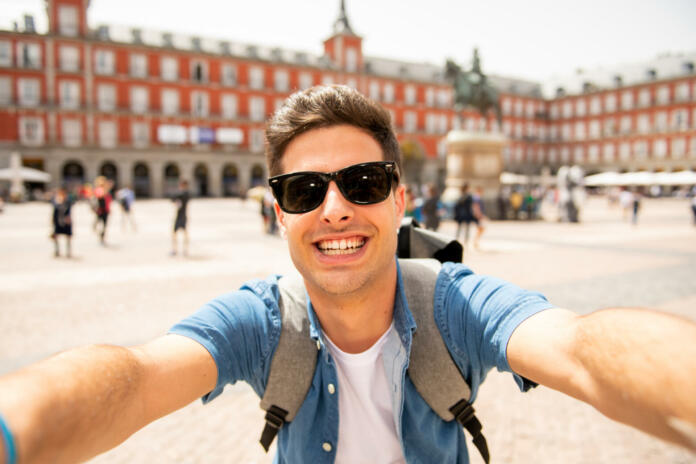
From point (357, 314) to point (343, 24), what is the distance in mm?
49583

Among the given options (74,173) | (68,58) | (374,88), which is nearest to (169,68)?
(68,58)

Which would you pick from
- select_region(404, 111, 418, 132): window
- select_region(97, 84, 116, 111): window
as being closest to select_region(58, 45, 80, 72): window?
select_region(97, 84, 116, 111): window

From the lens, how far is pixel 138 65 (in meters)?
38.0

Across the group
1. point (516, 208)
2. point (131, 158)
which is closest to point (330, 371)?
point (516, 208)

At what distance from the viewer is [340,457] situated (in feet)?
4.22

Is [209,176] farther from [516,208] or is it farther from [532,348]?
[532,348]

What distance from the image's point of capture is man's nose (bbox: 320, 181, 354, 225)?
1.31m

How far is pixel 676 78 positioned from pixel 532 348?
59.7 m

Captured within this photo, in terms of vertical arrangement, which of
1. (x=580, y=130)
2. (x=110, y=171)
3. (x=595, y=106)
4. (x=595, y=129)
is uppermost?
(x=595, y=106)

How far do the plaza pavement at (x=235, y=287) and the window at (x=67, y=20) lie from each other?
95.9 ft

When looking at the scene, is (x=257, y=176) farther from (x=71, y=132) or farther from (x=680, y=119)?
(x=680, y=119)

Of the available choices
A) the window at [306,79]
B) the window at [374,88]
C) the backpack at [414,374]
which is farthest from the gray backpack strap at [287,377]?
the window at [374,88]

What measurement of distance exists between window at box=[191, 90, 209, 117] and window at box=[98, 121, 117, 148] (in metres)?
6.75

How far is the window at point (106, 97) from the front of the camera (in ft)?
121
